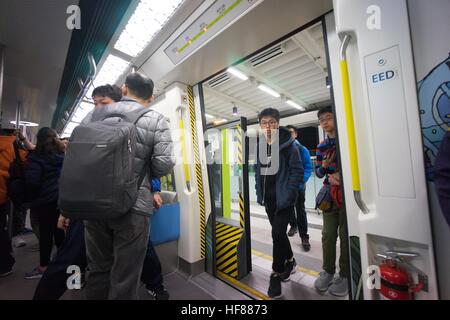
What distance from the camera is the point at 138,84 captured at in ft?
4.84

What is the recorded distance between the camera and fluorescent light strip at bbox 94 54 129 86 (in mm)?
2564

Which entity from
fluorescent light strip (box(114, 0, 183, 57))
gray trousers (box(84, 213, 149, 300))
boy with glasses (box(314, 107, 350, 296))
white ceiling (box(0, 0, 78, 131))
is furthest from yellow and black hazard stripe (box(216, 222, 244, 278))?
white ceiling (box(0, 0, 78, 131))

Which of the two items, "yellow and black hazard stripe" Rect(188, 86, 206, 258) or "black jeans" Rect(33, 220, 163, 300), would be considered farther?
"yellow and black hazard stripe" Rect(188, 86, 206, 258)

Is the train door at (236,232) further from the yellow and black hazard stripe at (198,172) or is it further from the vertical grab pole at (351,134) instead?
the vertical grab pole at (351,134)

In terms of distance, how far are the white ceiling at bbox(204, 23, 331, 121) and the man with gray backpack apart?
1.59 m

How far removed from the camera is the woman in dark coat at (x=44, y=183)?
2.24 m

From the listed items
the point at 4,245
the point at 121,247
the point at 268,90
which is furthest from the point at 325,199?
the point at 268,90

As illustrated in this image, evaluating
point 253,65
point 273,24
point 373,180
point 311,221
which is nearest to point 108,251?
point 373,180

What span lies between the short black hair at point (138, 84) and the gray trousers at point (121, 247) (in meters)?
0.94

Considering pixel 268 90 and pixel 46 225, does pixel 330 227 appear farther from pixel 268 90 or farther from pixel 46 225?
pixel 268 90

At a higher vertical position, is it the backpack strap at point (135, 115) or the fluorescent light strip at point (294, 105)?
the fluorescent light strip at point (294, 105)

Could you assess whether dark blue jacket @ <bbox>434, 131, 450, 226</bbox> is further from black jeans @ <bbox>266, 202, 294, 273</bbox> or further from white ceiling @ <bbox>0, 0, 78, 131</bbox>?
white ceiling @ <bbox>0, 0, 78, 131</bbox>

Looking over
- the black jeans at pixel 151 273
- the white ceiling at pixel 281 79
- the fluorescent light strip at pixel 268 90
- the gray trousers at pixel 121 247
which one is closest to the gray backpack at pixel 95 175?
the gray trousers at pixel 121 247
